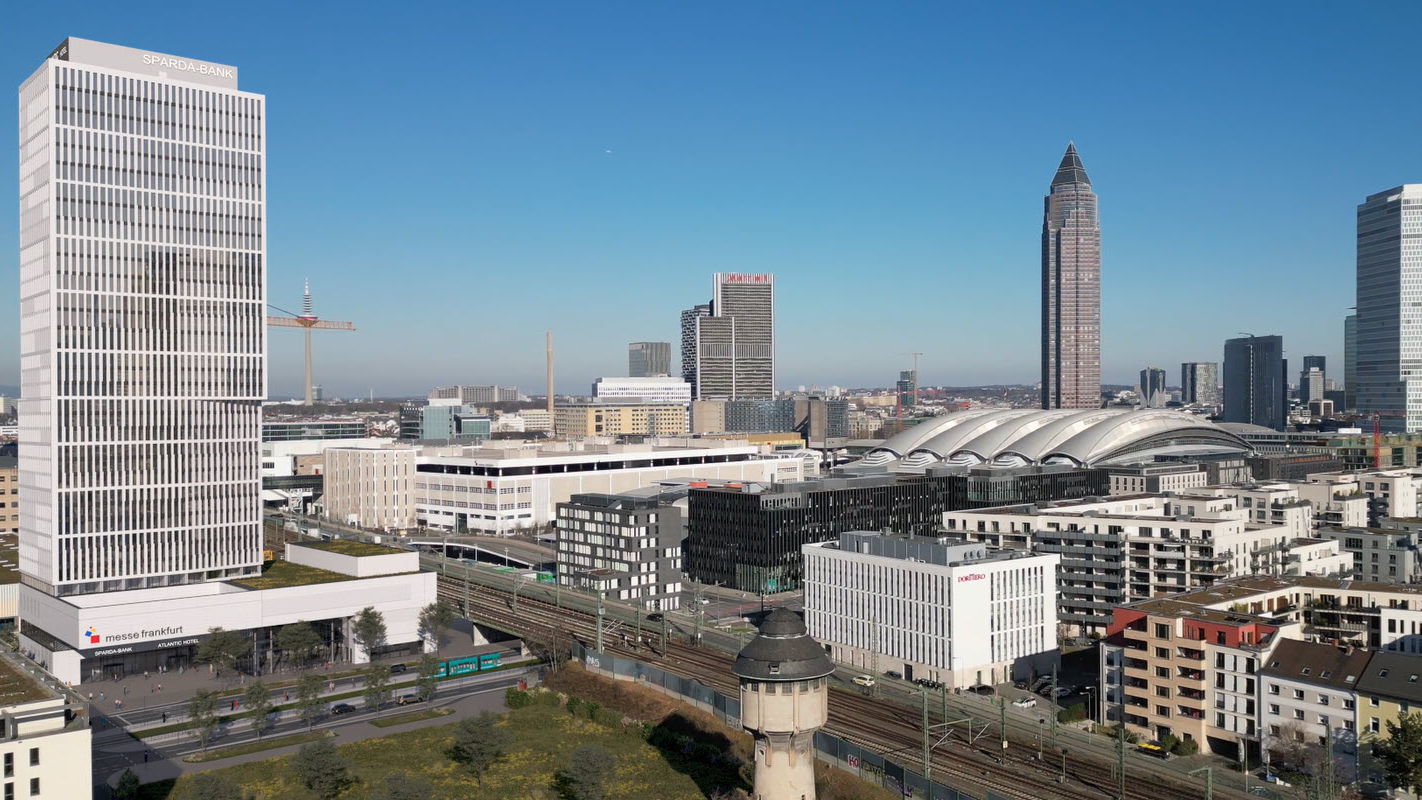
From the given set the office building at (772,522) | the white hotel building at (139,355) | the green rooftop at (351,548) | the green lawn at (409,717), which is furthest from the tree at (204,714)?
the office building at (772,522)

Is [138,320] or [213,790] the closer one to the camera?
[213,790]

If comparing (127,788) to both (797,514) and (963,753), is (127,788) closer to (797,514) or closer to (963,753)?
(963,753)

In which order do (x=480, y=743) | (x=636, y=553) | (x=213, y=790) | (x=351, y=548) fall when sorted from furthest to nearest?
1. (x=636, y=553)
2. (x=351, y=548)
3. (x=480, y=743)
4. (x=213, y=790)

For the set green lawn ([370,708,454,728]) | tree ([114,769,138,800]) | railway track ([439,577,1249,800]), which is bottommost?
green lawn ([370,708,454,728])

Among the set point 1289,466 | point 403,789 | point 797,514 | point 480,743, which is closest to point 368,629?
point 480,743

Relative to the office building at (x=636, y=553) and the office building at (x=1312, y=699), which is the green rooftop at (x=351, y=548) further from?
the office building at (x=1312, y=699)

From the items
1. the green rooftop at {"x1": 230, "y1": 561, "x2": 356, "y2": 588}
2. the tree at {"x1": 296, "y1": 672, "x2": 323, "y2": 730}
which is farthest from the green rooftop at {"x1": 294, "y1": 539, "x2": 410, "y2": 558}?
the tree at {"x1": 296, "y1": 672, "x2": 323, "y2": 730}

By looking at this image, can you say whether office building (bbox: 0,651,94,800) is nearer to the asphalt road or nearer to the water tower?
the asphalt road
